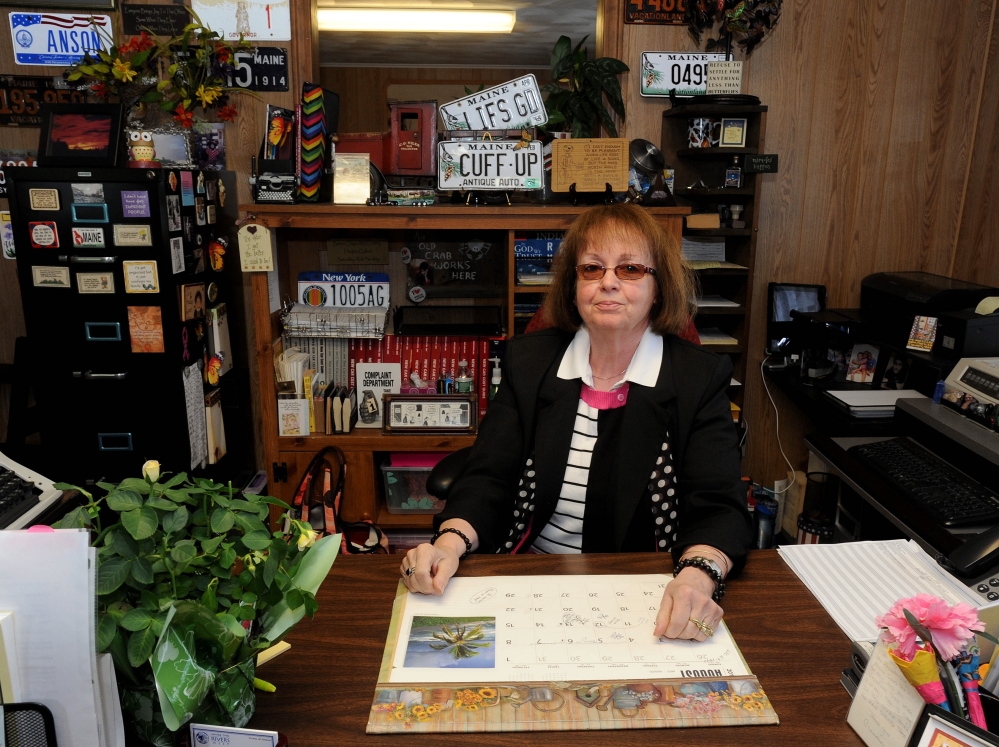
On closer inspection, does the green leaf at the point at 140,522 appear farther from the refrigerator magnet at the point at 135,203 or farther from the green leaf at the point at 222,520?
the refrigerator magnet at the point at 135,203

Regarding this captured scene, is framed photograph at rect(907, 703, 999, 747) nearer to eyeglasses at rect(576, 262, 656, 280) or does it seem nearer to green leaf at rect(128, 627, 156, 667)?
green leaf at rect(128, 627, 156, 667)

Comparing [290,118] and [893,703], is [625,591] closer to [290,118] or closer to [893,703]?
[893,703]

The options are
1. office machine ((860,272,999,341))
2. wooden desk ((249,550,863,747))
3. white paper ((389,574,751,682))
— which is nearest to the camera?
wooden desk ((249,550,863,747))

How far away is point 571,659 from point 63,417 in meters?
2.41

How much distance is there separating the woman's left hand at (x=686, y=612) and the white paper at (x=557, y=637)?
0.05 ft

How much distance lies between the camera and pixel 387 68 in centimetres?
641

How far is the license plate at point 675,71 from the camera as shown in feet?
9.89

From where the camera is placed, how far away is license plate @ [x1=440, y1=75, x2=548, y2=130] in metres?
2.71

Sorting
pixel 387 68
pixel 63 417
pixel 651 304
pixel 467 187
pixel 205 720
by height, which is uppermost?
pixel 387 68

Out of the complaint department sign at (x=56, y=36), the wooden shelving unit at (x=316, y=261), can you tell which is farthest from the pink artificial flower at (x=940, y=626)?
the complaint department sign at (x=56, y=36)

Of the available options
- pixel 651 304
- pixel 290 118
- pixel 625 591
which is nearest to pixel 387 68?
pixel 290 118

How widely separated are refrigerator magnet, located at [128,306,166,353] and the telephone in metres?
2.46

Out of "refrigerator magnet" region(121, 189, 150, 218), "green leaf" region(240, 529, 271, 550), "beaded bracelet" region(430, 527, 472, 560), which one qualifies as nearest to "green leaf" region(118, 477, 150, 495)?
"green leaf" region(240, 529, 271, 550)

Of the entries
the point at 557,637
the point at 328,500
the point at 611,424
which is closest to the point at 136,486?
the point at 557,637
